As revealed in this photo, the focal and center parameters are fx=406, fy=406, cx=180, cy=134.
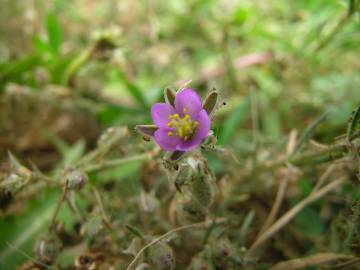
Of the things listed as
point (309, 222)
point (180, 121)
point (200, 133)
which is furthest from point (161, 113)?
point (309, 222)

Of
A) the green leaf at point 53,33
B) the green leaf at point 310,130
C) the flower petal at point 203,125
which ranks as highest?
the green leaf at point 53,33

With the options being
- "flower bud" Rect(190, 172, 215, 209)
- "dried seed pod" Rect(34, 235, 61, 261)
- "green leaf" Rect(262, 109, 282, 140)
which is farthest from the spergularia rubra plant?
"green leaf" Rect(262, 109, 282, 140)

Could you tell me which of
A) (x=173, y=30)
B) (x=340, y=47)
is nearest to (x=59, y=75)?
(x=173, y=30)

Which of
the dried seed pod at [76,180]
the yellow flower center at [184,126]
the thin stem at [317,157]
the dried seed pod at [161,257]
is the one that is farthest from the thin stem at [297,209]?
the dried seed pod at [76,180]

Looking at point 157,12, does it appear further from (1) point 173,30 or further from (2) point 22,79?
(2) point 22,79

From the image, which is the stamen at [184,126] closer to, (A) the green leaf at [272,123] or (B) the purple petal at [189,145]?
(B) the purple petal at [189,145]
